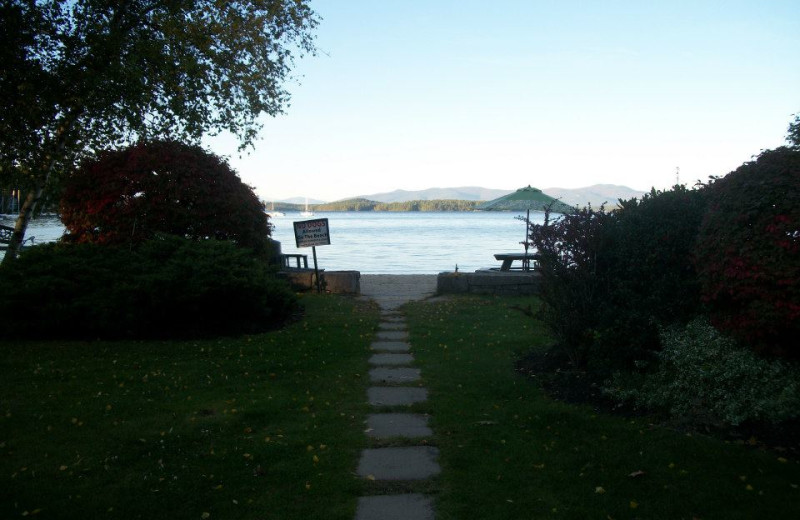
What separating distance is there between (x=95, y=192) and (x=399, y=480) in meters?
9.54

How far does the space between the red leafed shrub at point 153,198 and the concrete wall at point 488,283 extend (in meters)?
4.64

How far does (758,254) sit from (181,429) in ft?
15.9

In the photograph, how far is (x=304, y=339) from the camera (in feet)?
30.1

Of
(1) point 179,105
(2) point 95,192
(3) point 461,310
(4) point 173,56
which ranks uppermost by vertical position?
(4) point 173,56

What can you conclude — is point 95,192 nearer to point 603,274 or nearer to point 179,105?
point 179,105

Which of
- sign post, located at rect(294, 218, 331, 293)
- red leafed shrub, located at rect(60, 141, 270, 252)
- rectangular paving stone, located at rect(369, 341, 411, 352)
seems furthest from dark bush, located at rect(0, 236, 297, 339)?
sign post, located at rect(294, 218, 331, 293)

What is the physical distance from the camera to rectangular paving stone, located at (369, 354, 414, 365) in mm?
7824

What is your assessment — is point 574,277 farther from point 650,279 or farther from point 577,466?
point 577,466

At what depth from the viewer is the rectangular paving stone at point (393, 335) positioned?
942cm

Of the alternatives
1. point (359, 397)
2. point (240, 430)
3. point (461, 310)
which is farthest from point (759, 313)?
point (461, 310)

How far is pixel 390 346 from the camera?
348 inches

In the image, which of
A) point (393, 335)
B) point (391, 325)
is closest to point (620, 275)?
point (393, 335)

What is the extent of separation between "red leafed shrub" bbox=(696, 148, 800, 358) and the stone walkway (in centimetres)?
277

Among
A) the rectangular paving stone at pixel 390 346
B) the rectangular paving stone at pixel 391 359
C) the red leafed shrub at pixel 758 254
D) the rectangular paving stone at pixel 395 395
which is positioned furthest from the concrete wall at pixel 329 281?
the red leafed shrub at pixel 758 254
